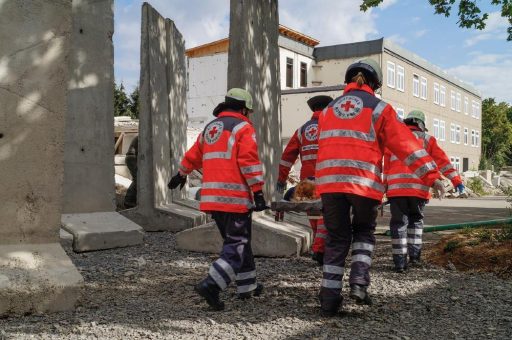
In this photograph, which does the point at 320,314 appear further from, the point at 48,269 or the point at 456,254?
the point at 456,254

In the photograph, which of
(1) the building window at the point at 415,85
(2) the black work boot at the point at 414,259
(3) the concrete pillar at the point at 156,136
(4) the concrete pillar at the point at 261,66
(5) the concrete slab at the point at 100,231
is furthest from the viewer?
(1) the building window at the point at 415,85

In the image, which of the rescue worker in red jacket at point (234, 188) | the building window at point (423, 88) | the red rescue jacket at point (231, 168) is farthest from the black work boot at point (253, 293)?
the building window at point (423, 88)

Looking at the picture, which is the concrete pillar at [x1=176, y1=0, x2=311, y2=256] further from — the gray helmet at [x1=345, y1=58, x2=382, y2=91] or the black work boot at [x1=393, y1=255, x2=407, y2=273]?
the gray helmet at [x1=345, y1=58, x2=382, y2=91]

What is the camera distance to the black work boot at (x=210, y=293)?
13.1 ft

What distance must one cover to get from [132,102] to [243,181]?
104 ft

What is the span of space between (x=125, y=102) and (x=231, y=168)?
104 feet

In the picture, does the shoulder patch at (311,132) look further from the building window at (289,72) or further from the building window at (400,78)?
the building window at (400,78)

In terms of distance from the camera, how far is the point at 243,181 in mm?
4363

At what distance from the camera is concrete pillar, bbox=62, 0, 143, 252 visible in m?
7.16

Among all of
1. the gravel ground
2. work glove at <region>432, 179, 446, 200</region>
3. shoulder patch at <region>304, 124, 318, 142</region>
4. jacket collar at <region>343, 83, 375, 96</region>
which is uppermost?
jacket collar at <region>343, 83, 375, 96</region>

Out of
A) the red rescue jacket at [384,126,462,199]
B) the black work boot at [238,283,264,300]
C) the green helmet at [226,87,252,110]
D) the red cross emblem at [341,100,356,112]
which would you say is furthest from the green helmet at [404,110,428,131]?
the black work boot at [238,283,264,300]

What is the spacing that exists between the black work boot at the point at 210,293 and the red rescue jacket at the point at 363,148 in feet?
3.79

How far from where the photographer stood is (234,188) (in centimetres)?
431

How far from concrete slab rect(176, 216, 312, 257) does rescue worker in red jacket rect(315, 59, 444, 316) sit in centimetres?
239
